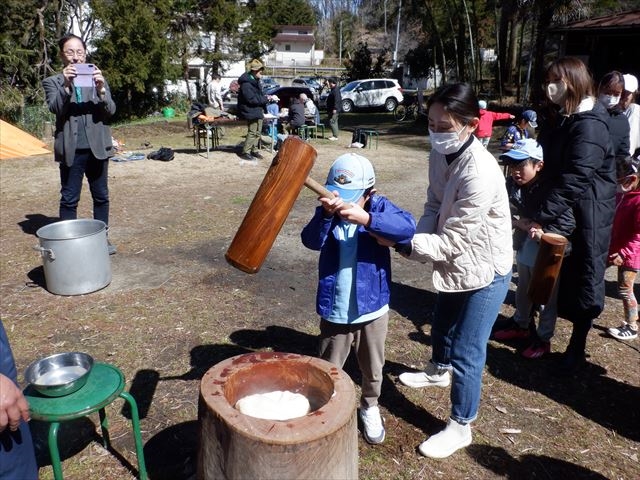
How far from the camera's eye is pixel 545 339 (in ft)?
11.8

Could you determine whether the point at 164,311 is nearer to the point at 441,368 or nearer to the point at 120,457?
the point at 120,457

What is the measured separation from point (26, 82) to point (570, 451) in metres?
17.3

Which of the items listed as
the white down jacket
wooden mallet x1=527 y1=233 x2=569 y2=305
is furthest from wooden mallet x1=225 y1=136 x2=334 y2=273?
wooden mallet x1=527 y1=233 x2=569 y2=305

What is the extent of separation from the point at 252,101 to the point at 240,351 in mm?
7951

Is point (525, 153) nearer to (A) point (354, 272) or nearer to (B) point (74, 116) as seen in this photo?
(A) point (354, 272)

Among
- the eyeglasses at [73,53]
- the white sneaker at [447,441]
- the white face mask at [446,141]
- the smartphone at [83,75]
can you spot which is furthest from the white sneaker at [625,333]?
the eyeglasses at [73,53]

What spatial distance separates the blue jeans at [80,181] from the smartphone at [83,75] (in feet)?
2.06

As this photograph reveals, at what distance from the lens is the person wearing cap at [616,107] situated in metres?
3.66

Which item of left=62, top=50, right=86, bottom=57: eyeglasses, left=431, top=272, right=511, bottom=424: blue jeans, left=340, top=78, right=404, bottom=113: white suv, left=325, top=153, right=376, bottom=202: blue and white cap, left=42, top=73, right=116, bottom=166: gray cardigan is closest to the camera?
left=325, top=153, right=376, bottom=202: blue and white cap

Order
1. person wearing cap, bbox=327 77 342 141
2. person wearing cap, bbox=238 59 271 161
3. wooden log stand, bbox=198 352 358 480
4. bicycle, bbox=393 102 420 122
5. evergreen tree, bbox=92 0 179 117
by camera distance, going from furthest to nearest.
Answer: bicycle, bbox=393 102 420 122 → evergreen tree, bbox=92 0 179 117 → person wearing cap, bbox=327 77 342 141 → person wearing cap, bbox=238 59 271 161 → wooden log stand, bbox=198 352 358 480

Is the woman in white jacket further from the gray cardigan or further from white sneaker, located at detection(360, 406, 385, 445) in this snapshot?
the gray cardigan

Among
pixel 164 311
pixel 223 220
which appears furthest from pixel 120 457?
pixel 223 220

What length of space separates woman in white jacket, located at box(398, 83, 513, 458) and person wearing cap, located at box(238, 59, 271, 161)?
8.60 metres

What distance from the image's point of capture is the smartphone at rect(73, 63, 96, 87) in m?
4.65
